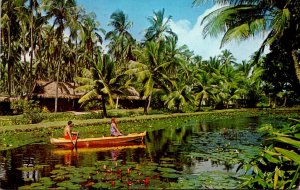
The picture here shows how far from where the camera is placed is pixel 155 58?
31.2m

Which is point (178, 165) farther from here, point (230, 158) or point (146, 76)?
point (146, 76)

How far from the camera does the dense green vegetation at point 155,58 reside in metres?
13.2

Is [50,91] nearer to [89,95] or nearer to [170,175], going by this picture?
[89,95]

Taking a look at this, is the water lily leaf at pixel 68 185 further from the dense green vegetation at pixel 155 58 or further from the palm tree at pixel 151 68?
the palm tree at pixel 151 68

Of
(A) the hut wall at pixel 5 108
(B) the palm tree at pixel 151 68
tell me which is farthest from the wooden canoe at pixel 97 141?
(A) the hut wall at pixel 5 108

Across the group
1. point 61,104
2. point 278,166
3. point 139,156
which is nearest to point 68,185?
point 278,166

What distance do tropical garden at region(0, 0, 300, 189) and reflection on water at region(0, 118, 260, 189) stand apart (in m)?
1.46

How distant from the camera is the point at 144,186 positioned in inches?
321

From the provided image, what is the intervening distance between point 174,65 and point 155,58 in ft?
11.5

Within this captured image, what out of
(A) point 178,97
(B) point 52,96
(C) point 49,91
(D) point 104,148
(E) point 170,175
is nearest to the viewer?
(E) point 170,175

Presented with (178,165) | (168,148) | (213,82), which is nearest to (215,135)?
(168,148)

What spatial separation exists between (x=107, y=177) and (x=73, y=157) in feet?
12.4

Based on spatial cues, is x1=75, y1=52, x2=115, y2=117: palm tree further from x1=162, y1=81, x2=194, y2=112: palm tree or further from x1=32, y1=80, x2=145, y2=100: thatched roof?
x1=162, y1=81, x2=194, y2=112: palm tree

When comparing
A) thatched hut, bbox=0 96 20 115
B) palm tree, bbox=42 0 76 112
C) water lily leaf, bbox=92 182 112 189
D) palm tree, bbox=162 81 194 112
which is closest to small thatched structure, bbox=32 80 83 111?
thatched hut, bbox=0 96 20 115
